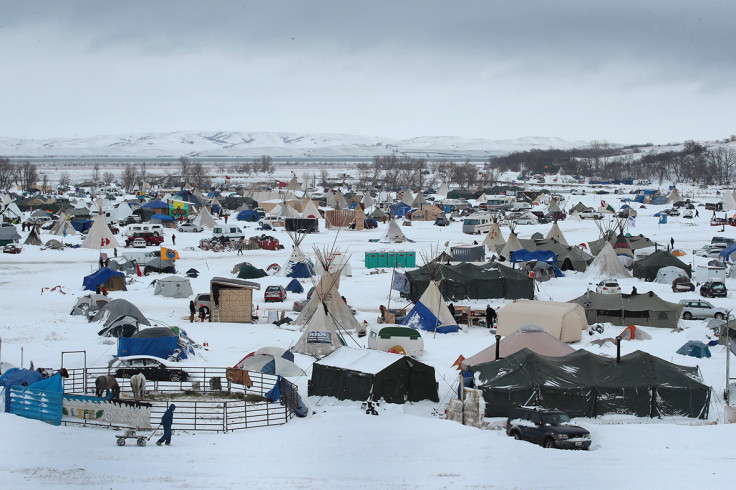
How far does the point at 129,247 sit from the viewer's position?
138 ft

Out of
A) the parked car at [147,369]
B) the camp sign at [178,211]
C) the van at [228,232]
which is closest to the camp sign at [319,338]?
the parked car at [147,369]

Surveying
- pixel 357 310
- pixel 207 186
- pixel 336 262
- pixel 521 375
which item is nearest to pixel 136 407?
pixel 521 375

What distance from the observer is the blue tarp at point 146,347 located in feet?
59.7

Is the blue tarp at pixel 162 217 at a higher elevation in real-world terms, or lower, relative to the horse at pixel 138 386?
higher

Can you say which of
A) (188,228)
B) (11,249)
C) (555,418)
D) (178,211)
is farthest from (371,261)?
(178,211)

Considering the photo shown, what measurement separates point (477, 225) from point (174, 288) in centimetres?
2625

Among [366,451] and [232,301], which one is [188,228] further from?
[366,451]

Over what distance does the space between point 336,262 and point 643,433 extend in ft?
66.6

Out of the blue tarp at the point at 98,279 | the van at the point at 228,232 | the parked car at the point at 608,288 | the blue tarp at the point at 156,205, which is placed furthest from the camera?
the blue tarp at the point at 156,205

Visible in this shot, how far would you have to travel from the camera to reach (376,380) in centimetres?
1553

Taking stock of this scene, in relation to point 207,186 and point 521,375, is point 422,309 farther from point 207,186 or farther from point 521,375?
point 207,186

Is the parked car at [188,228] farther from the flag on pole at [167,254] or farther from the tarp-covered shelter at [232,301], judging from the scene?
the tarp-covered shelter at [232,301]

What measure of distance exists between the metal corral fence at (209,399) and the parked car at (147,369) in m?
0.14

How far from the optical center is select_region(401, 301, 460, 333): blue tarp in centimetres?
2270
